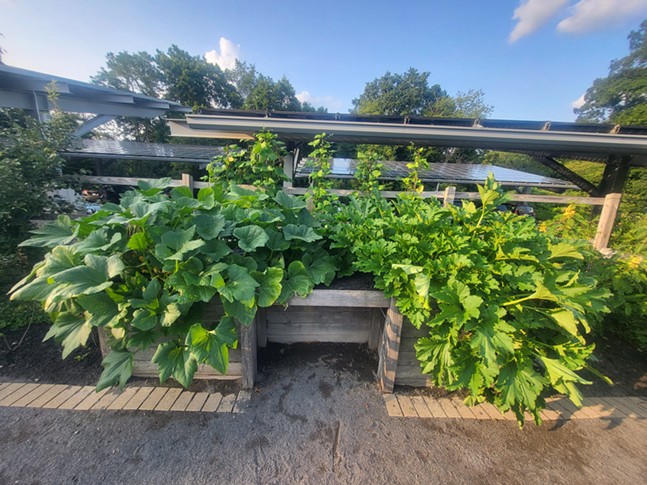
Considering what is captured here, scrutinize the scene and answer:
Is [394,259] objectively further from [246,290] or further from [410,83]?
[410,83]

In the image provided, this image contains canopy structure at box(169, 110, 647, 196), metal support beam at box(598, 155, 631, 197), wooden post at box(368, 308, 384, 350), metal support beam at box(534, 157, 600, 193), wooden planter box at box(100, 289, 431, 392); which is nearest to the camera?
wooden planter box at box(100, 289, 431, 392)

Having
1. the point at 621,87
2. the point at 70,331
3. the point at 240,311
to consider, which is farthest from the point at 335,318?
the point at 621,87

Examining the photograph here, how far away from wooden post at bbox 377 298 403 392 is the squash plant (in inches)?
19.1

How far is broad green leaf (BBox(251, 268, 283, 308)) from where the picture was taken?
1.39 metres

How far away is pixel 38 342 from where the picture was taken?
207 centimetres

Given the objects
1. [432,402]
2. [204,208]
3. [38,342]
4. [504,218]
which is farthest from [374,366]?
[38,342]

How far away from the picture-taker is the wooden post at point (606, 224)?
11.2 ft

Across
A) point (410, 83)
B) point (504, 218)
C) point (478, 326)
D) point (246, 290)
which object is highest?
point (410, 83)

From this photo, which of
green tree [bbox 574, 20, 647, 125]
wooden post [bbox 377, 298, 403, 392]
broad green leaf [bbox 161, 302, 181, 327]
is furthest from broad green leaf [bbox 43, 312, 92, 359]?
green tree [bbox 574, 20, 647, 125]

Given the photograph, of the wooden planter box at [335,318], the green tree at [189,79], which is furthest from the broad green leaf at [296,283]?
the green tree at [189,79]

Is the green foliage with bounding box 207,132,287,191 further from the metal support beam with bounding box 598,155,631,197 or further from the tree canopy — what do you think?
the tree canopy

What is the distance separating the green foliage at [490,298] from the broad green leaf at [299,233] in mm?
302

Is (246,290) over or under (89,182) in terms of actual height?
under

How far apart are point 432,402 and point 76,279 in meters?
2.18
